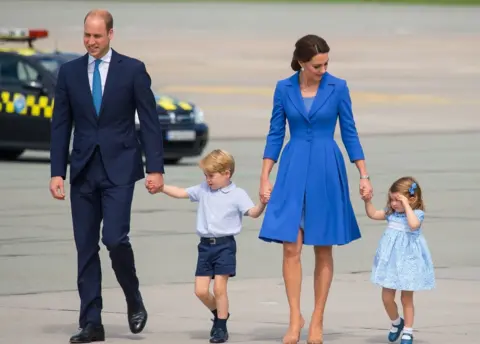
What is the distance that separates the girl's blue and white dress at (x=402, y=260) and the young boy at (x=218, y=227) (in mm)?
696

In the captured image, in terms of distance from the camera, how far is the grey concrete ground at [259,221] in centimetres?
861

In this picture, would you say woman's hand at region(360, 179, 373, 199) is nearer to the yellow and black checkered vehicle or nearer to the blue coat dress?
the blue coat dress

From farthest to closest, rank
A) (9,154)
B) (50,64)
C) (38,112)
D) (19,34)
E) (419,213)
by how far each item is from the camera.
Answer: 1. (19,34)
2. (9,154)
3. (50,64)
4. (38,112)
5. (419,213)

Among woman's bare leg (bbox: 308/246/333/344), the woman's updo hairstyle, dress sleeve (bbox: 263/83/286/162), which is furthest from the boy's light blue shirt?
the woman's updo hairstyle

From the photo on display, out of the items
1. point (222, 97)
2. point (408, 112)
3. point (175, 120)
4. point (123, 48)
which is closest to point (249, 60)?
point (123, 48)

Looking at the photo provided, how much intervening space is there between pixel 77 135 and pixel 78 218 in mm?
443

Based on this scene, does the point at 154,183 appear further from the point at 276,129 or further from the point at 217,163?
the point at 276,129

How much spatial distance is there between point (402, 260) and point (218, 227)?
3.30ft

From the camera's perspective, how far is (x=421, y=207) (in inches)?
311

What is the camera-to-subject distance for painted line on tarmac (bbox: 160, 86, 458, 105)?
2981cm

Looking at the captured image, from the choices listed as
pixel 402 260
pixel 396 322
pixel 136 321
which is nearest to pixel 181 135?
pixel 136 321

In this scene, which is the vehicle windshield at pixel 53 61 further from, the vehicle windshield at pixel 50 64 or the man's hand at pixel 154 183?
the man's hand at pixel 154 183

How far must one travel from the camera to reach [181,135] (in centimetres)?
1861

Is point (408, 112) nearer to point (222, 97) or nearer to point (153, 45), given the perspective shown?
point (222, 97)
